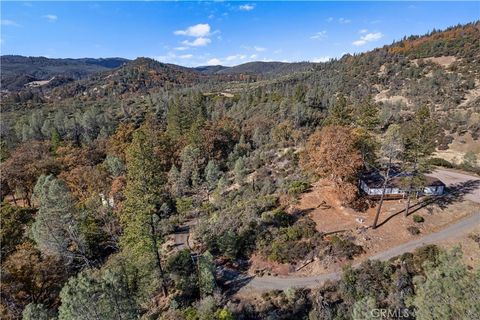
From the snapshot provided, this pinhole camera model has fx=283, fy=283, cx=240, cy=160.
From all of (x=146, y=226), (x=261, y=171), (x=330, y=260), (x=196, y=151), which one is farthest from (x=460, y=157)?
(x=146, y=226)

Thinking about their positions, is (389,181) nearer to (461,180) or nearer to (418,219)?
(418,219)

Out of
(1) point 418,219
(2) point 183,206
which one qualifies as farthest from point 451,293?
(2) point 183,206

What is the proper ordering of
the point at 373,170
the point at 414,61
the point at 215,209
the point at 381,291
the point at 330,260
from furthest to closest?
the point at 414,61, the point at 215,209, the point at 373,170, the point at 330,260, the point at 381,291

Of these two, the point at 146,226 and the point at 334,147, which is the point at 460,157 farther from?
the point at 146,226

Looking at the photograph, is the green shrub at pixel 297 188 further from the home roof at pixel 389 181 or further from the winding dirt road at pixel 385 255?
the winding dirt road at pixel 385 255

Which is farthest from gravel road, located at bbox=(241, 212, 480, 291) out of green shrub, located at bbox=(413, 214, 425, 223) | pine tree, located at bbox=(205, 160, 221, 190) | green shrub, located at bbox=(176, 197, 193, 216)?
pine tree, located at bbox=(205, 160, 221, 190)

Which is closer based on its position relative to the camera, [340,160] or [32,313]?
[32,313]

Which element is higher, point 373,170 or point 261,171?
point 373,170

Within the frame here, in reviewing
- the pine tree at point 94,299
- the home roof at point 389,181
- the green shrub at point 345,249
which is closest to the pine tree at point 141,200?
the pine tree at point 94,299

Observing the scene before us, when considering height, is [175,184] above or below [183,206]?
above
